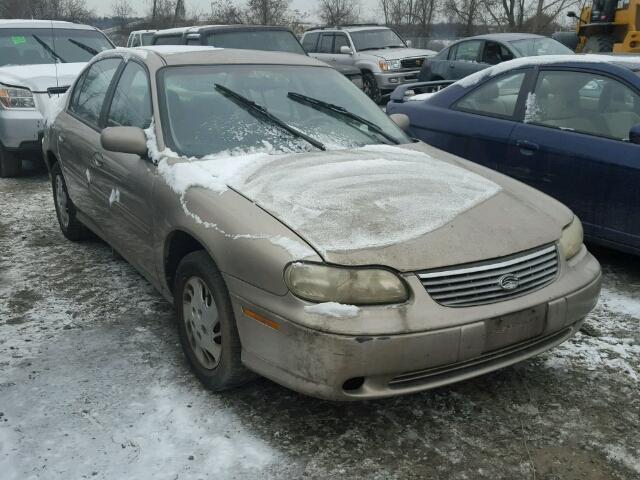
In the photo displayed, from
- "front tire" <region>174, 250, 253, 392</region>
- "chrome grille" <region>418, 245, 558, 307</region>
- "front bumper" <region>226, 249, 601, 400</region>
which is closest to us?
"front bumper" <region>226, 249, 601, 400</region>

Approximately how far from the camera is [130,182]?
3.68 m

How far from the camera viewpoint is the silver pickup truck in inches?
566

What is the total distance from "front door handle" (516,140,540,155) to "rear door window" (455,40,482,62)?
8.22 metres

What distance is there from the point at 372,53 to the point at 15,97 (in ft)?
29.9

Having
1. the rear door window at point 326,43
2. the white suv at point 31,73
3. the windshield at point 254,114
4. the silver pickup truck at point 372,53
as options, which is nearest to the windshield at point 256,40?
the white suv at point 31,73

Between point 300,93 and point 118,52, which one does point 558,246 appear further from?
point 118,52

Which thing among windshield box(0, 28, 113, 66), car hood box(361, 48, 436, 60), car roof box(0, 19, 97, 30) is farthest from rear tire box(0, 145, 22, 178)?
car hood box(361, 48, 436, 60)

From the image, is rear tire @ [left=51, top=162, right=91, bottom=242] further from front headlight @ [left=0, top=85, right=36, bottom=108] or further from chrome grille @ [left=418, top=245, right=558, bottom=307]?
chrome grille @ [left=418, top=245, right=558, bottom=307]

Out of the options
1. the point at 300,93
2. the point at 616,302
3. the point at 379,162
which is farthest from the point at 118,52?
the point at 616,302

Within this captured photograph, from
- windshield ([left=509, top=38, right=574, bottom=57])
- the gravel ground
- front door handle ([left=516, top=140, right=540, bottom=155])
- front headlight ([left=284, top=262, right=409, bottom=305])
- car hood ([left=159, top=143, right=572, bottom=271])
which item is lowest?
the gravel ground

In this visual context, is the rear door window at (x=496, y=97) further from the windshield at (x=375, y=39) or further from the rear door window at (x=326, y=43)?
the rear door window at (x=326, y=43)

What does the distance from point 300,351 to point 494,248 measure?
89 cm

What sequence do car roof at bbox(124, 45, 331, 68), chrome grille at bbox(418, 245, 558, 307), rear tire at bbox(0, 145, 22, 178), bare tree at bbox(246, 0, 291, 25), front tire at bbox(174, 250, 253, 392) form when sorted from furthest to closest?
bare tree at bbox(246, 0, 291, 25)
rear tire at bbox(0, 145, 22, 178)
car roof at bbox(124, 45, 331, 68)
front tire at bbox(174, 250, 253, 392)
chrome grille at bbox(418, 245, 558, 307)

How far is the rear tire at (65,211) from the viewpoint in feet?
17.0
